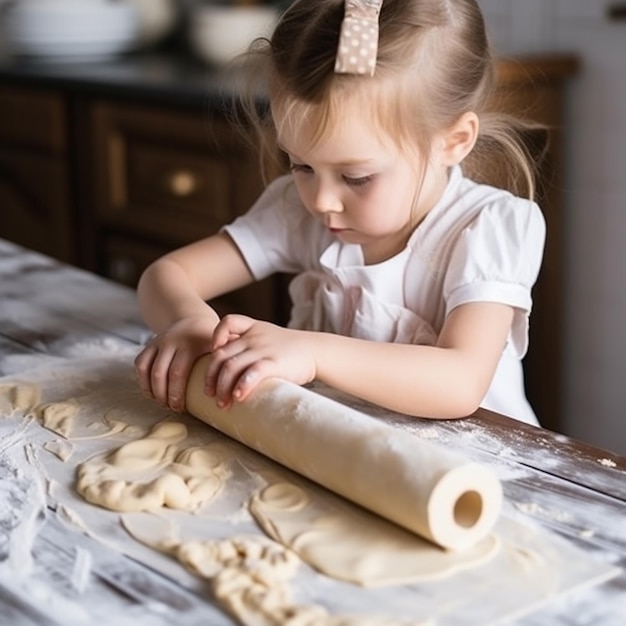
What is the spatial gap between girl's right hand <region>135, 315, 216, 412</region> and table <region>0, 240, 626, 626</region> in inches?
7.1

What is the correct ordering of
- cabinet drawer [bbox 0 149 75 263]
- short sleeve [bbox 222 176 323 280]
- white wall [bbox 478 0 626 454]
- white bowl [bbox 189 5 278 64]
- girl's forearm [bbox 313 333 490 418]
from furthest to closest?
cabinet drawer [bbox 0 149 75 263] → white bowl [bbox 189 5 278 64] → white wall [bbox 478 0 626 454] → short sleeve [bbox 222 176 323 280] → girl's forearm [bbox 313 333 490 418]

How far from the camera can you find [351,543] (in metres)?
0.81

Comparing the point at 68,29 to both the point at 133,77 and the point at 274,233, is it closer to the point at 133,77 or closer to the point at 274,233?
the point at 133,77

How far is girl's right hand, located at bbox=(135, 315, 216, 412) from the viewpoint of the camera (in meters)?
1.08

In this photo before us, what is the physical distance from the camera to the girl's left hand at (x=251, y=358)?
39.7 inches

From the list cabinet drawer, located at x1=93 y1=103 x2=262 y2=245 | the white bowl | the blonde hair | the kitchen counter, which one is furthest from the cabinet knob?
the blonde hair

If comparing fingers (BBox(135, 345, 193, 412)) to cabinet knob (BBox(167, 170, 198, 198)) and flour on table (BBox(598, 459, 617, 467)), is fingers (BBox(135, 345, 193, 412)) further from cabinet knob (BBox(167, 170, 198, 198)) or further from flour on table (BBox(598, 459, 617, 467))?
cabinet knob (BBox(167, 170, 198, 198))

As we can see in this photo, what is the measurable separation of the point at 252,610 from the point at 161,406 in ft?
1.36

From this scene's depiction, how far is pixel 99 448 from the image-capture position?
3.29ft

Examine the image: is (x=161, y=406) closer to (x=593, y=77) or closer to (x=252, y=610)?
(x=252, y=610)

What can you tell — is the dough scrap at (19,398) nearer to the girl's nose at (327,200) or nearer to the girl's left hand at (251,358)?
the girl's left hand at (251,358)

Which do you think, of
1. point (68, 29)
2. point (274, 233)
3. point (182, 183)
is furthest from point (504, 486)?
point (68, 29)

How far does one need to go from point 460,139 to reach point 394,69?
13 centimetres

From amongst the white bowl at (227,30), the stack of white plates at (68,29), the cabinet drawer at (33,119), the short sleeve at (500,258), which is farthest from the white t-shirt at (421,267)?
the stack of white plates at (68,29)
